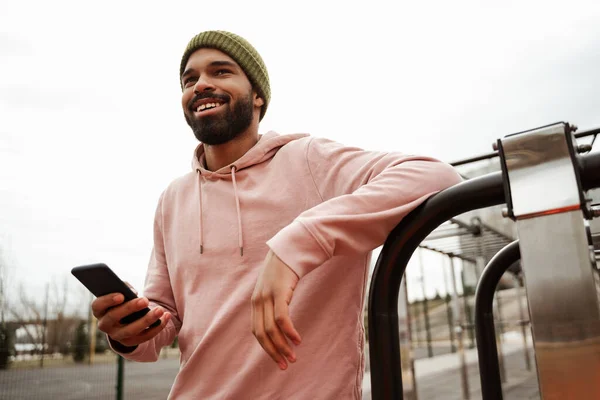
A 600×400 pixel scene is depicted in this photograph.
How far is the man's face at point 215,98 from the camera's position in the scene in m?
1.24

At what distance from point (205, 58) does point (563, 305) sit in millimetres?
1119

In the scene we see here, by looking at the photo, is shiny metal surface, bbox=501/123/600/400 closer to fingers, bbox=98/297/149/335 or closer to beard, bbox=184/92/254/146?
fingers, bbox=98/297/149/335

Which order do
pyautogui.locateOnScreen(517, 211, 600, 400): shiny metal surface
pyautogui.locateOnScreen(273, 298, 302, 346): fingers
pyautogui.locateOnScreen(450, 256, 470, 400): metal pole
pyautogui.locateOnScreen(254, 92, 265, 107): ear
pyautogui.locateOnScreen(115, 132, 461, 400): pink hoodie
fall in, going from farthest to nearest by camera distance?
pyautogui.locateOnScreen(450, 256, 470, 400): metal pole → pyautogui.locateOnScreen(254, 92, 265, 107): ear → pyautogui.locateOnScreen(115, 132, 461, 400): pink hoodie → pyautogui.locateOnScreen(273, 298, 302, 346): fingers → pyautogui.locateOnScreen(517, 211, 600, 400): shiny metal surface

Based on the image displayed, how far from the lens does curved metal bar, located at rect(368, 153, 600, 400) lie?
561 mm

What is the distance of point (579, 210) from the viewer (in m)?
0.44

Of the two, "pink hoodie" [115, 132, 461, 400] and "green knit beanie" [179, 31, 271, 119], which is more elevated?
"green knit beanie" [179, 31, 271, 119]

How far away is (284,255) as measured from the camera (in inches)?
23.9

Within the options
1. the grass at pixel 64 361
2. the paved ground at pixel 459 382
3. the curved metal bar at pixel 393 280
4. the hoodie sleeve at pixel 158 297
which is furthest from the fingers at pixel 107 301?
the grass at pixel 64 361

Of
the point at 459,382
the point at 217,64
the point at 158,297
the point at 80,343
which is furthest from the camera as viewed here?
the point at 459,382

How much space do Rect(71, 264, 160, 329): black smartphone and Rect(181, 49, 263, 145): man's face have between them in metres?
0.50

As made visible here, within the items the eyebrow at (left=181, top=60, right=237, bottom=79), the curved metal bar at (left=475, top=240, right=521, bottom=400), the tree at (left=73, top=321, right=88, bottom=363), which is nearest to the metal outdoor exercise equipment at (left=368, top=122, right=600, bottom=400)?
the curved metal bar at (left=475, top=240, right=521, bottom=400)

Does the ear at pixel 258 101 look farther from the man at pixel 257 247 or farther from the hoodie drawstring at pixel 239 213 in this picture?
the hoodie drawstring at pixel 239 213

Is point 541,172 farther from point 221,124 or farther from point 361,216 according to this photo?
point 221,124

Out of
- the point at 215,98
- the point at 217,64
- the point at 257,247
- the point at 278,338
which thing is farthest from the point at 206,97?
the point at 278,338
